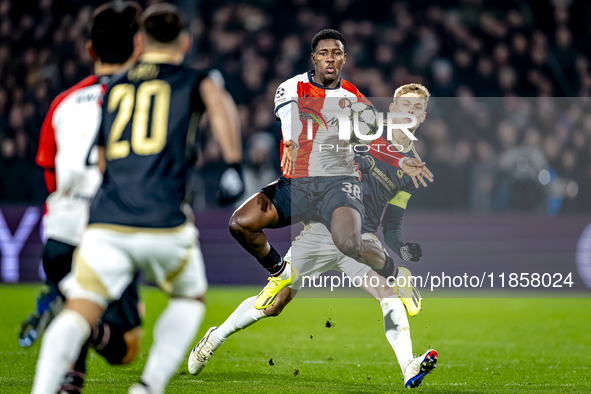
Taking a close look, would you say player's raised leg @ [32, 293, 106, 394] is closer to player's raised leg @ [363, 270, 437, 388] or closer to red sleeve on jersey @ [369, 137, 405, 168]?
player's raised leg @ [363, 270, 437, 388]

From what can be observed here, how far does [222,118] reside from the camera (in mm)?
3520

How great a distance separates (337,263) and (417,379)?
1161 mm

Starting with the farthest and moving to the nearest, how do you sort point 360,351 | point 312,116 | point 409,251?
point 360,351, point 409,251, point 312,116

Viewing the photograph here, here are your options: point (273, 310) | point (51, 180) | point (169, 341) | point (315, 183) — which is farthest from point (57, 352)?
point (315, 183)

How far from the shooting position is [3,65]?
13.6 meters

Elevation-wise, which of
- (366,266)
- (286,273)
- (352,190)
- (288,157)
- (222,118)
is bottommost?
(286,273)

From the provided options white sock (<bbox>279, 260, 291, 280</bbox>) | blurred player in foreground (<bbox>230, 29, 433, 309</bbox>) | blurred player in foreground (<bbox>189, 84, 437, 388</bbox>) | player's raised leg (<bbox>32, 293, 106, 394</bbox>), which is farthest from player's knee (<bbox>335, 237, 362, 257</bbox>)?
player's raised leg (<bbox>32, 293, 106, 394</bbox>)

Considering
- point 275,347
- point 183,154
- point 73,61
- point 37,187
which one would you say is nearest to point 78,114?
point 183,154

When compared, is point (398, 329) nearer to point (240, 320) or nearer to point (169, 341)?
point (240, 320)

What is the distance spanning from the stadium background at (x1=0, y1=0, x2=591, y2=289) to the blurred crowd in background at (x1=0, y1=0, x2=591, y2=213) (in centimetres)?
2

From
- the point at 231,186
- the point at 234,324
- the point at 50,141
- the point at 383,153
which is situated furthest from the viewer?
the point at 383,153

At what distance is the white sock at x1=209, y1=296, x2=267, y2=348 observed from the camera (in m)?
5.90

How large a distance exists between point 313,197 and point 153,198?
256 centimetres

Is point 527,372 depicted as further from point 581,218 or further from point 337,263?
point 581,218
